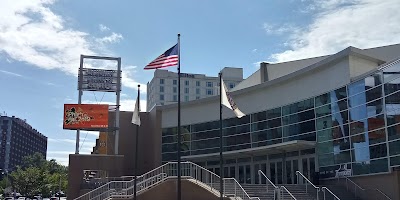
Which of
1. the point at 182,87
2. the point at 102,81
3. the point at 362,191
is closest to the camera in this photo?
the point at 362,191

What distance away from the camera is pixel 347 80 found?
28.7 m

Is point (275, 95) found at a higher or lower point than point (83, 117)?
higher

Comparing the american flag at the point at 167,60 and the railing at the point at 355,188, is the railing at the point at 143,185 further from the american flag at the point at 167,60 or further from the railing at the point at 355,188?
the railing at the point at 355,188

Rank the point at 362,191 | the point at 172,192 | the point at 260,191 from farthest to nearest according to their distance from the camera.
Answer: the point at 172,192, the point at 260,191, the point at 362,191

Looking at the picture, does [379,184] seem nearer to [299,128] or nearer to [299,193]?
[299,193]

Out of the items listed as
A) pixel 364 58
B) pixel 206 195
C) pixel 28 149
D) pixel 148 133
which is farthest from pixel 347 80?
pixel 28 149

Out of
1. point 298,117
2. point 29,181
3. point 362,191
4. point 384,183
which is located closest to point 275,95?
point 298,117

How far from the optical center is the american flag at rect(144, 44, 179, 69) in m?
22.6

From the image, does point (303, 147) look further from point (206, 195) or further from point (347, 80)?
point (206, 195)

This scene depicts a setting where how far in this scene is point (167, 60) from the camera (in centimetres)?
2286

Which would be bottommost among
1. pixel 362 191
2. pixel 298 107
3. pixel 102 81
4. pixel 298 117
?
pixel 362 191

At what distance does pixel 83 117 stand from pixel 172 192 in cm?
1896

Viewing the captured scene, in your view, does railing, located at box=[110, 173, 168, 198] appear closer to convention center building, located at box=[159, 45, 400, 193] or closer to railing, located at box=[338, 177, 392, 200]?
convention center building, located at box=[159, 45, 400, 193]

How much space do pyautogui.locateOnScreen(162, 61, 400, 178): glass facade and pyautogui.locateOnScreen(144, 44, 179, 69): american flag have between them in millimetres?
11343
